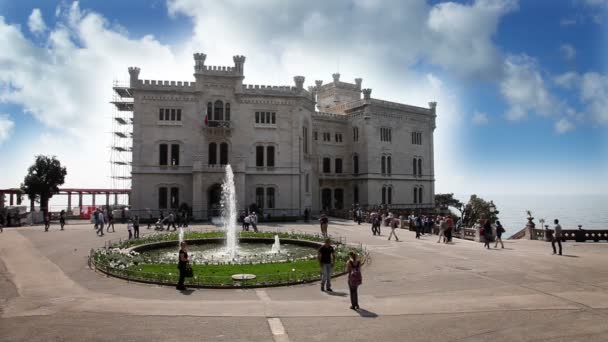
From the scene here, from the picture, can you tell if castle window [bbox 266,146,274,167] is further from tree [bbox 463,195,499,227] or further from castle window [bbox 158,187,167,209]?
tree [bbox 463,195,499,227]

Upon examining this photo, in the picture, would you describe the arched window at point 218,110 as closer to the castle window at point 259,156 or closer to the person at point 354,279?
the castle window at point 259,156

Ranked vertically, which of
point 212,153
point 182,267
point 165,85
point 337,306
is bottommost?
point 337,306

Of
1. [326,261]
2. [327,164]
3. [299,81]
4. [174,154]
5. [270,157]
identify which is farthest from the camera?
[327,164]

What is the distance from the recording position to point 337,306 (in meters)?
12.3

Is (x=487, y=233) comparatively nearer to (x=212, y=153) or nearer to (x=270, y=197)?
(x=270, y=197)

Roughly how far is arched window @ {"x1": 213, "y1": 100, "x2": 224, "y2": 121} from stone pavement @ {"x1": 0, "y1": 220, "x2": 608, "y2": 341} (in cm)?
2963

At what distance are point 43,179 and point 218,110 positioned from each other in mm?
23402

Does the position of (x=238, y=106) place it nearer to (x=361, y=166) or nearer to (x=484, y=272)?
(x=361, y=166)

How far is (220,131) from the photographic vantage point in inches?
1865

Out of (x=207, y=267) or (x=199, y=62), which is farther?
(x=199, y=62)

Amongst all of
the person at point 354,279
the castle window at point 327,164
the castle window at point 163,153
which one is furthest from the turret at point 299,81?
the person at point 354,279

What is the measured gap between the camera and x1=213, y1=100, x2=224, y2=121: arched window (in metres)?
47.6

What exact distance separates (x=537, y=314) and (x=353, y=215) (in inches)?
1452

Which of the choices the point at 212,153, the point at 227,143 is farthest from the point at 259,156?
the point at 212,153
